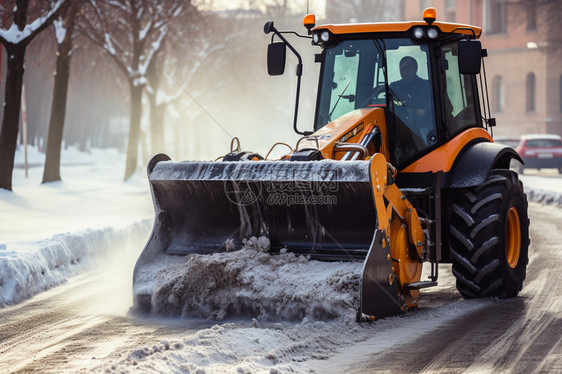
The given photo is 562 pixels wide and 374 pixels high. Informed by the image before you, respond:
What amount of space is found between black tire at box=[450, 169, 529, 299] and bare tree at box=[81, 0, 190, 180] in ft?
60.6

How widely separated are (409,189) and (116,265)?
4831 millimetres

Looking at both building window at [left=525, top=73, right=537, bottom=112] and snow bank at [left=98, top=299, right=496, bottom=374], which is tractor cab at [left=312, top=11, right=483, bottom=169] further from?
building window at [left=525, top=73, right=537, bottom=112]

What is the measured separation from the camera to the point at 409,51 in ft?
29.1

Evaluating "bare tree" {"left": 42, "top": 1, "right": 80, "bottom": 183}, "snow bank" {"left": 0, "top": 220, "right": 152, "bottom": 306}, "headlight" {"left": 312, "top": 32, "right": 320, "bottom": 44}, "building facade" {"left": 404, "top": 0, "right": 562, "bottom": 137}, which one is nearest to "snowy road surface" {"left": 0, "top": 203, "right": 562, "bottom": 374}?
"snow bank" {"left": 0, "top": 220, "right": 152, "bottom": 306}

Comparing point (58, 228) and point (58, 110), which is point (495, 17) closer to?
point (58, 110)

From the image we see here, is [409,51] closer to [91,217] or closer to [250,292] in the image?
[250,292]

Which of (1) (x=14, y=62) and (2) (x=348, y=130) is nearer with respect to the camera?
(2) (x=348, y=130)

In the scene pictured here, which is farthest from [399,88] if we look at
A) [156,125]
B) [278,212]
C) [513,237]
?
[156,125]

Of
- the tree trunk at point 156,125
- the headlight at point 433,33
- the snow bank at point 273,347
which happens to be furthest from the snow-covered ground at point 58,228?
the tree trunk at point 156,125

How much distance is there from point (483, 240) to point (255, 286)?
2285 mm

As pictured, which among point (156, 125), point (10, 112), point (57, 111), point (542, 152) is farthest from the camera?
point (156, 125)

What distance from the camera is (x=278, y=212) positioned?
8125mm

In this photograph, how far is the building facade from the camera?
5062 centimetres

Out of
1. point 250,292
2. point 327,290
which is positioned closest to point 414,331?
point 327,290
